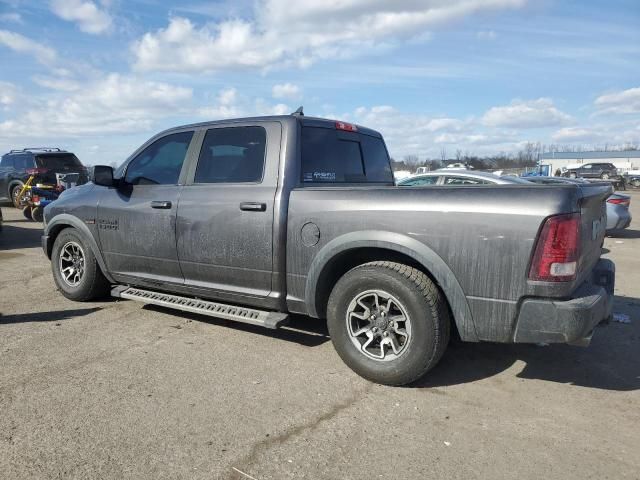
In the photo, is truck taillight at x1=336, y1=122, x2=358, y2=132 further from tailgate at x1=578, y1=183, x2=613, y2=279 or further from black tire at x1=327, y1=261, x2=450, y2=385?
tailgate at x1=578, y1=183, x2=613, y2=279

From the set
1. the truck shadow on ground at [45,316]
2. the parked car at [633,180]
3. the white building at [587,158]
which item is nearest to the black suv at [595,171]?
the parked car at [633,180]

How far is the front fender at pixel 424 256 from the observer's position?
10.7 ft

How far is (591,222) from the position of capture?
11.1 ft

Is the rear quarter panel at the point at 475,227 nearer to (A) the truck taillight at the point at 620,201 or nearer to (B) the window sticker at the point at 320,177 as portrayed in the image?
(B) the window sticker at the point at 320,177

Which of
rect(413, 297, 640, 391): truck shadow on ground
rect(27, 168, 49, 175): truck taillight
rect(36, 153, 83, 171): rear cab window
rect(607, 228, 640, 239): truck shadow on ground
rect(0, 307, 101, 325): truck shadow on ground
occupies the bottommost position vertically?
rect(607, 228, 640, 239): truck shadow on ground

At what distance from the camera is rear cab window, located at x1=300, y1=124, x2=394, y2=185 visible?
425 cm

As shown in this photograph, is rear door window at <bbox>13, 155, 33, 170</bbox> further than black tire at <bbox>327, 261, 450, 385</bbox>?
Yes

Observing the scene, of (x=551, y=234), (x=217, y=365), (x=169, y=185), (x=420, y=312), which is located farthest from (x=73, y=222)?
(x=551, y=234)

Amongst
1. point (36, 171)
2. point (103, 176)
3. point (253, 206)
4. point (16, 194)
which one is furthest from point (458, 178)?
point (16, 194)

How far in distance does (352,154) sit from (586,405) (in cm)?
281

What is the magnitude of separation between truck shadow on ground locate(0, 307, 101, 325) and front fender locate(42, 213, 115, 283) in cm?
45

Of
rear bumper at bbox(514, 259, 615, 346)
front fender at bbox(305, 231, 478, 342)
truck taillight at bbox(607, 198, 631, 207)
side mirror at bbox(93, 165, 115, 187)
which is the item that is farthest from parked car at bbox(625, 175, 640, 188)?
side mirror at bbox(93, 165, 115, 187)

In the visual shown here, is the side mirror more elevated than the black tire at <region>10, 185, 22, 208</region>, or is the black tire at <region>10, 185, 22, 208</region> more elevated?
the side mirror

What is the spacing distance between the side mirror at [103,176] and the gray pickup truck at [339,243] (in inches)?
1.0
